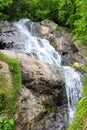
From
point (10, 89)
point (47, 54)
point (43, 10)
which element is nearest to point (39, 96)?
point (10, 89)

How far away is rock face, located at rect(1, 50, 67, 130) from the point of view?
1067 centimetres

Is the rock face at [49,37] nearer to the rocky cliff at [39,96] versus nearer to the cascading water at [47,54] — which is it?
the cascading water at [47,54]

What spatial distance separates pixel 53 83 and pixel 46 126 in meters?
1.83

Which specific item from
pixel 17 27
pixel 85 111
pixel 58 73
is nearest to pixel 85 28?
pixel 58 73

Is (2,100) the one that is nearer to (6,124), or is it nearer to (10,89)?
(10,89)

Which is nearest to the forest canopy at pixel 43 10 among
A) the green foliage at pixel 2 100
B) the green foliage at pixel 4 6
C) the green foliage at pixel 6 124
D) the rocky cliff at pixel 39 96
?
the green foliage at pixel 4 6

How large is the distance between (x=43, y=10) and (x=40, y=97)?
12651mm

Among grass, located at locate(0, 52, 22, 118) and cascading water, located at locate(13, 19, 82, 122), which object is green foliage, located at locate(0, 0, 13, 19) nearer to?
cascading water, located at locate(13, 19, 82, 122)

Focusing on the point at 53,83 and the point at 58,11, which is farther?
the point at 58,11

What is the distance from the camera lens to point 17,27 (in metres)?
20.4

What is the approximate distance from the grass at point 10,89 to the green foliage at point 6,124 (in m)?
0.32

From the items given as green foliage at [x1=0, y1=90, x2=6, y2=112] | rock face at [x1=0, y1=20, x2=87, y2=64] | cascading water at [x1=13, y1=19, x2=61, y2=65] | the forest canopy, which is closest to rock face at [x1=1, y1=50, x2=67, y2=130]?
green foliage at [x1=0, y1=90, x2=6, y2=112]

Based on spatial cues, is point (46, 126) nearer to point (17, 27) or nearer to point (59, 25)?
point (17, 27)

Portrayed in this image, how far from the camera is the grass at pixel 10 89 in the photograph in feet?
33.0
